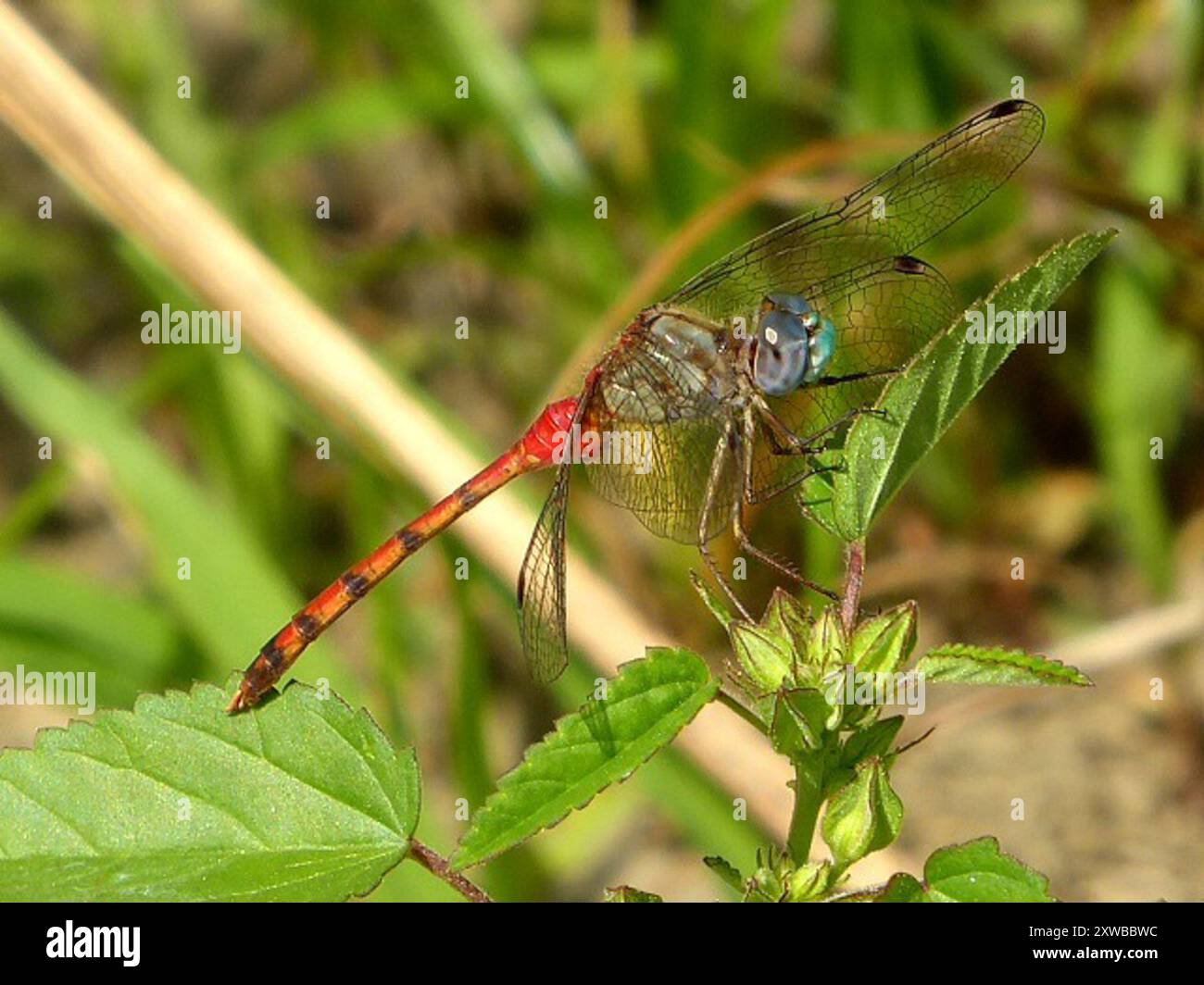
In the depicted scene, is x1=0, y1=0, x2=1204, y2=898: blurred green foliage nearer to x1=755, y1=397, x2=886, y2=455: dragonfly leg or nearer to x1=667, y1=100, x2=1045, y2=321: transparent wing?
x1=667, y1=100, x2=1045, y2=321: transparent wing

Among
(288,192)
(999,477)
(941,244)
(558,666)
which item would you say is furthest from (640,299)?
(288,192)

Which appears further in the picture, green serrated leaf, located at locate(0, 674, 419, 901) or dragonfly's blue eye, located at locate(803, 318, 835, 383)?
dragonfly's blue eye, located at locate(803, 318, 835, 383)

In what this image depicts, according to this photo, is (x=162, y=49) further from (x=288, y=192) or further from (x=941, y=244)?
(x=941, y=244)

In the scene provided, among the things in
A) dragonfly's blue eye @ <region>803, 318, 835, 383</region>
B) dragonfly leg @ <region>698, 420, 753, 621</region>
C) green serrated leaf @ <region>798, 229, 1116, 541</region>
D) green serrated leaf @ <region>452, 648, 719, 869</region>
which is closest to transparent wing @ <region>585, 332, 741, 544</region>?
dragonfly leg @ <region>698, 420, 753, 621</region>

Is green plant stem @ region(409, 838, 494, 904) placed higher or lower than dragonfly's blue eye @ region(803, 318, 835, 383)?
lower

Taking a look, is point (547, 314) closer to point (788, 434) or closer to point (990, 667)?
point (788, 434)

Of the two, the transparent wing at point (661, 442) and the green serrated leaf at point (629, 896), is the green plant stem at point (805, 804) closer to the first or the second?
the green serrated leaf at point (629, 896)
